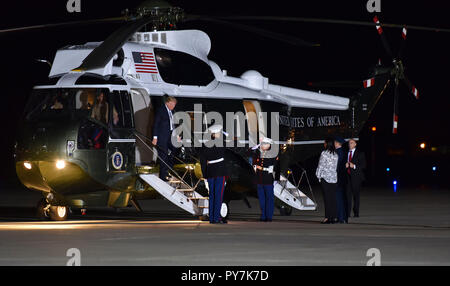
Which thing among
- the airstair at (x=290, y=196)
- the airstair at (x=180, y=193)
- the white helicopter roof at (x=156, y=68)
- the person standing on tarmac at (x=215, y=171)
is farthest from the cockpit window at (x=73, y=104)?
the airstair at (x=290, y=196)

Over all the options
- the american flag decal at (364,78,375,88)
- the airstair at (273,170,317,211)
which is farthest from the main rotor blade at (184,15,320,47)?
the american flag decal at (364,78,375,88)

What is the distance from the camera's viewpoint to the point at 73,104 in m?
18.7

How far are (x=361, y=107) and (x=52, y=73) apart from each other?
9639 mm

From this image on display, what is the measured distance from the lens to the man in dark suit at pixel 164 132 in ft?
62.5

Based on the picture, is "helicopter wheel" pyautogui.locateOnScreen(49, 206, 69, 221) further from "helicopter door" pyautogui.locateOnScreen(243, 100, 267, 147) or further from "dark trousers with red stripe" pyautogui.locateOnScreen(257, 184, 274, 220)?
"helicopter door" pyautogui.locateOnScreen(243, 100, 267, 147)

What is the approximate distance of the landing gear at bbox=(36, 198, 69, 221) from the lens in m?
19.8

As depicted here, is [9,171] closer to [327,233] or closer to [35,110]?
[35,110]

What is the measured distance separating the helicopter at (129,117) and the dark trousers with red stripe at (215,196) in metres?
1.08

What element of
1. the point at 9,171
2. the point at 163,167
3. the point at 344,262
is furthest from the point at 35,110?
the point at 9,171

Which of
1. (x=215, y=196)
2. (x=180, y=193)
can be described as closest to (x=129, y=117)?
(x=180, y=193)

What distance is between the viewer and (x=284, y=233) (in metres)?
15.9

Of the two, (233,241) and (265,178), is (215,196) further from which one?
(233,241)

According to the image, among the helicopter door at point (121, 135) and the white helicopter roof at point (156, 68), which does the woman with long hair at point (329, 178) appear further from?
the helicopter door at point (121, 135)

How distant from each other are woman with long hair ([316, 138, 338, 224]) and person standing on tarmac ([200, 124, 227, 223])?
7.59ft
